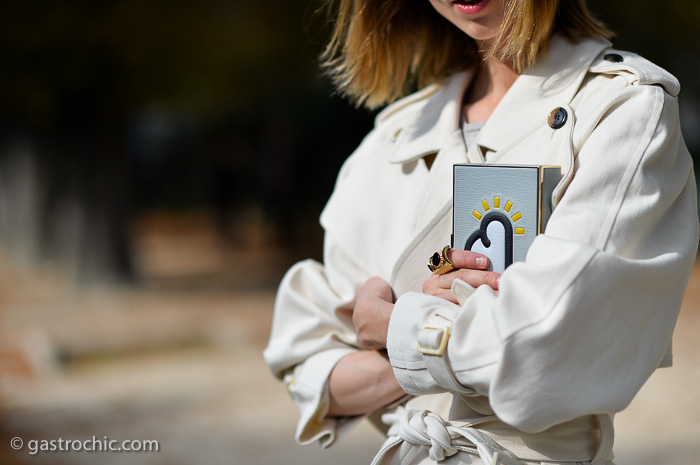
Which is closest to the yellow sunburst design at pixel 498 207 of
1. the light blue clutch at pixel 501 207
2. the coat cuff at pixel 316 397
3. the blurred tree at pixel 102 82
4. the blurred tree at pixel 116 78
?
the light blue clutch at pixel 501 207

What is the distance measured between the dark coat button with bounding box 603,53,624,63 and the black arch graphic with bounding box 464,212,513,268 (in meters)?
0.41

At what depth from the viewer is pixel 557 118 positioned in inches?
70.9

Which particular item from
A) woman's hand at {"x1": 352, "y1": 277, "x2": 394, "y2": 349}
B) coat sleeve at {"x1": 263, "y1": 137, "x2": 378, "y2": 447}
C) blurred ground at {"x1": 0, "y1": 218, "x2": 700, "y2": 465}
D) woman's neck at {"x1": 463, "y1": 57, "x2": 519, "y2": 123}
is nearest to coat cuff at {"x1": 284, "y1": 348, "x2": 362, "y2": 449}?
coat sleeve at {"x1": 263, "y1": 137, "x2": 378, "y2": 447}

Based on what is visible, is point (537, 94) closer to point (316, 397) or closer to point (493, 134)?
point (493, 134)

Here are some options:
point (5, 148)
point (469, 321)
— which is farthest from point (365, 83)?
point (5, 148)

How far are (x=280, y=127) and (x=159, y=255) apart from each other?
3721mm

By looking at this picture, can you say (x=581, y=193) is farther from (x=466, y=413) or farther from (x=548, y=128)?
(x=466, y=413)

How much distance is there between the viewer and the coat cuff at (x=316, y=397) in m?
2.18

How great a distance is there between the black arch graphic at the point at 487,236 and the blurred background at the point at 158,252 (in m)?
1.70

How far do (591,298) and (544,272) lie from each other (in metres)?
0.09

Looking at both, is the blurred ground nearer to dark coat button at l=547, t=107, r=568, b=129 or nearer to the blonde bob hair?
the blonde bob hair

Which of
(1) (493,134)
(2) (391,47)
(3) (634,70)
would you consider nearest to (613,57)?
(3) (634,70)

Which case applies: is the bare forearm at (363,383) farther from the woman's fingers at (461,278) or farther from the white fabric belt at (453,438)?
the woman's fingers at (461,278)

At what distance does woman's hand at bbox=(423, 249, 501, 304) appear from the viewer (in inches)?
68.6
